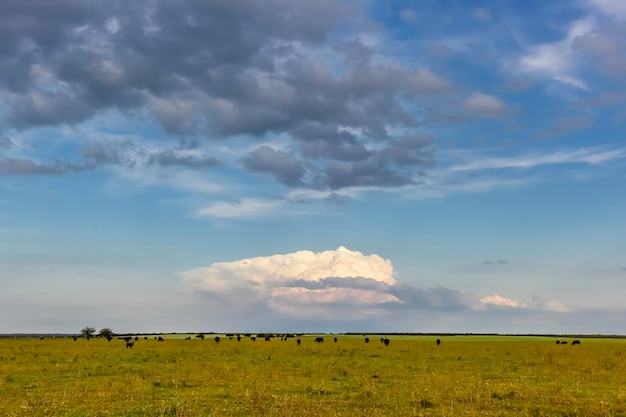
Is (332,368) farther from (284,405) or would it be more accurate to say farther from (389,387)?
(284,405)

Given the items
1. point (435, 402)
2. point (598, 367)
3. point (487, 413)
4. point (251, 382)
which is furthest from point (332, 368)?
point (598, 367)

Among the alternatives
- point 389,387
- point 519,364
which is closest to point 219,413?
point 389,387

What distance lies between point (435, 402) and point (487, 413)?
8.97ft

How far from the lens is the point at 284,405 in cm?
1997

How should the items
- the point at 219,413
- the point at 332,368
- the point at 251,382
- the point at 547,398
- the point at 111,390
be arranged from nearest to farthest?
the point at 219,413
the point at 547,398
the point at 111,390
the point at 251,382
the point at 332,368

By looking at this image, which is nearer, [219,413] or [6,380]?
[219,413]

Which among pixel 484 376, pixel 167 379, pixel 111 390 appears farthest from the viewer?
pixel 484 376

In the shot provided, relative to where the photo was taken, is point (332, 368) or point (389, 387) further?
point (332, 368)

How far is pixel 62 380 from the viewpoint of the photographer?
30.5 metres

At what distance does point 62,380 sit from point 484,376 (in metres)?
25.5

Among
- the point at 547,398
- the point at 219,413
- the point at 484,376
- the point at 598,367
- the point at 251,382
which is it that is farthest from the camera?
the point at 598,367

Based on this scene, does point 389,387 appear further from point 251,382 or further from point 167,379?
point 167,379

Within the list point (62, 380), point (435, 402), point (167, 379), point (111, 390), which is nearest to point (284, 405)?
point (435, 402)

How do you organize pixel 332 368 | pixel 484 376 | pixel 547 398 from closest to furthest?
pixel 547 398
pixel 484 376
pixel 332 368
